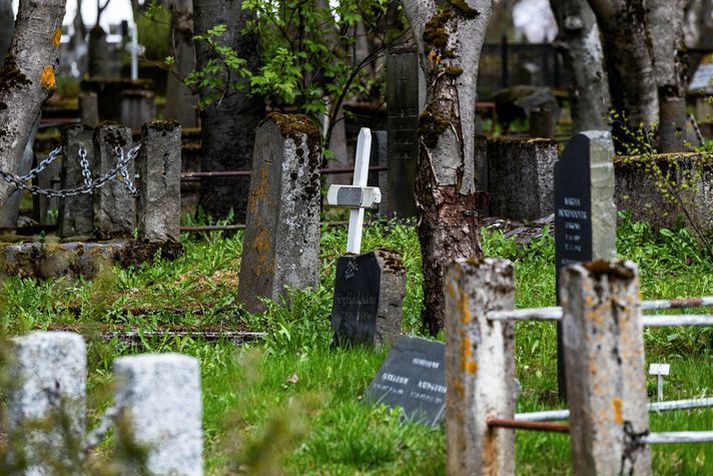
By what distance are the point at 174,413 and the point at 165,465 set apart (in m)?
0.18

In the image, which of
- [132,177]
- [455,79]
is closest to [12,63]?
[132,177]

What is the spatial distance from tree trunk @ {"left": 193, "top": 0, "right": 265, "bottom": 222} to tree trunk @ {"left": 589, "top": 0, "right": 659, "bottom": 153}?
4069 mm

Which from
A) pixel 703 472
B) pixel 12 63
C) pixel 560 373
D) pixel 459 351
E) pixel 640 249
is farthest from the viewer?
pixel 640 249

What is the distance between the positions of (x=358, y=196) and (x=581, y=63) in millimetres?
10252

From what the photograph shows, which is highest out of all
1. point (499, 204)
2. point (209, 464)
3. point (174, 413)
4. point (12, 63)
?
point (12, 63)

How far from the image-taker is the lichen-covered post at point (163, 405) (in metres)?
4.06

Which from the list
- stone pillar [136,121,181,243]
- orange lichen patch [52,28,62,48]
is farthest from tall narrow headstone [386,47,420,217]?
orange lichen patch [52,28,62,48]

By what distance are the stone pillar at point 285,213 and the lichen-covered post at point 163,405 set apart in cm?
499

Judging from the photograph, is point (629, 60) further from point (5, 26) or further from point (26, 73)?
point (5, 26)

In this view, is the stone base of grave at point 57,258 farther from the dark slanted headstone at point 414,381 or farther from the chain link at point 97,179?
the dark slanted headstone at point 414,381

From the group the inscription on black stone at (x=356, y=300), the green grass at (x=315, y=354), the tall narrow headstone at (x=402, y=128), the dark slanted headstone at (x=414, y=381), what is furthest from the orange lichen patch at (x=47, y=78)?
the dark slanted headstone at (x=414, y=381)

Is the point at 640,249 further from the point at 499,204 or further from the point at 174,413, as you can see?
the point at 174,413

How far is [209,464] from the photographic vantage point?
550 centimetres

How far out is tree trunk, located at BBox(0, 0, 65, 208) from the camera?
32.0ft
